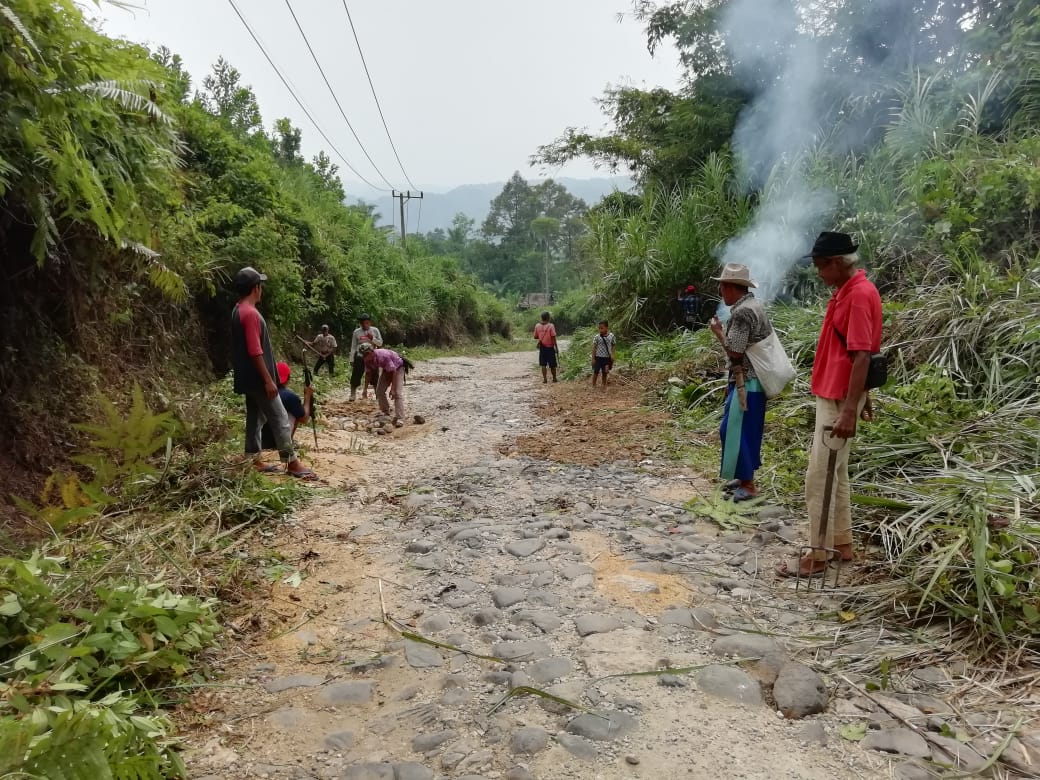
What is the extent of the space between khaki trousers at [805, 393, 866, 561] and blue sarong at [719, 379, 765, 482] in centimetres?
102

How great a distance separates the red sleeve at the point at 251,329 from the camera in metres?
5.00

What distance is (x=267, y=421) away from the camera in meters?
5.43

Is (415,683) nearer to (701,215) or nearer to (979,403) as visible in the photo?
(979,403)

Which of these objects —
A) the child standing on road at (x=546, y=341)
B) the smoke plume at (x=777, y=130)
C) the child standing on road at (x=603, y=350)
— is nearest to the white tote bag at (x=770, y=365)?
the child standing on road at (x=603, y=350)

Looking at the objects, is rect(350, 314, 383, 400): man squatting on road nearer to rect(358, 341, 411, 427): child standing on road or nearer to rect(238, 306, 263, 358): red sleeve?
rect(358, 341, 411, 427): child standing on road

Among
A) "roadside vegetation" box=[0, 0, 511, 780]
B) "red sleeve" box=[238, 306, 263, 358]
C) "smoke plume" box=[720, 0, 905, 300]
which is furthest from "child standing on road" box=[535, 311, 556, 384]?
"red sleeve" box=[238, 306, 263, 358]

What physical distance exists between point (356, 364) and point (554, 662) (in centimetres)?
885

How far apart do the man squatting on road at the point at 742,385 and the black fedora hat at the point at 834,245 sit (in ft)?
3.73

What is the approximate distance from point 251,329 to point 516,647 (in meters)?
3.46

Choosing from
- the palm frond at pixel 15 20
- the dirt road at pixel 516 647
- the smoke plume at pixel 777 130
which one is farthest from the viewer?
the smoke plume at pixel 777 130

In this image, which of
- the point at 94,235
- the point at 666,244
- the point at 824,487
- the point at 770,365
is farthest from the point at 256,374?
the point at 666,244

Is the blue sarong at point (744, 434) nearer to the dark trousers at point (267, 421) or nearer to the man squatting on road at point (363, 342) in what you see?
the dark trousers at point (267, 421)

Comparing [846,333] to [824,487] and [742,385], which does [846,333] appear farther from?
[742,385]

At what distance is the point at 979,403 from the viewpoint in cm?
491
